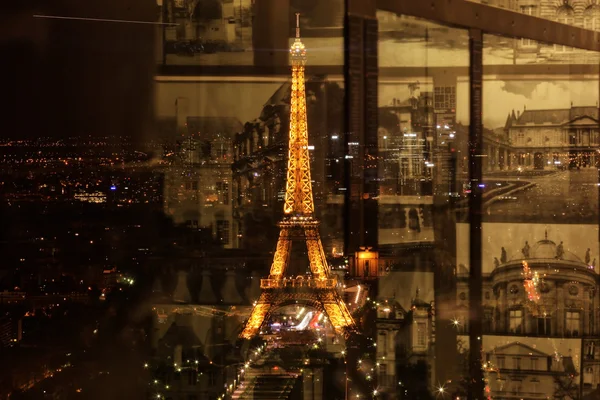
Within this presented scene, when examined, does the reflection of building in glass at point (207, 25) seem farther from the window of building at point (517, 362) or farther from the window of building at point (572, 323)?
the window of building at point (572, 323)

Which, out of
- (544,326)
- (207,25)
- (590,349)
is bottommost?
(590,349)

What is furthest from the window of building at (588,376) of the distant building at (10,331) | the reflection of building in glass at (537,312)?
the distant building at (10,331)

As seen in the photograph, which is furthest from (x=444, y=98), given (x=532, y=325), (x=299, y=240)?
(x=532, y=325)

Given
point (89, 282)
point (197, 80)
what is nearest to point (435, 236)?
point (197, 80)

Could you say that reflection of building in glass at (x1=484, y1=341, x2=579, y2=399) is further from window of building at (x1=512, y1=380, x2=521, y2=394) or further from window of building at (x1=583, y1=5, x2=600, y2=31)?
window of building at (x1=583, y1=5, x2=600, y2=31)

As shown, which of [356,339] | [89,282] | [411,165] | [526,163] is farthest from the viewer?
[526,163]

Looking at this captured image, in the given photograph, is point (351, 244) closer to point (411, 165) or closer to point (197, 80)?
point (411, 165)

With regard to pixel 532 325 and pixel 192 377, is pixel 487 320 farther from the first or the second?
pixel 192 377
